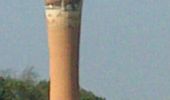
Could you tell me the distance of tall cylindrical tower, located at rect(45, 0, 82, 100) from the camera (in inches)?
536

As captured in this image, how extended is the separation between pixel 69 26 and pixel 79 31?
23 cm

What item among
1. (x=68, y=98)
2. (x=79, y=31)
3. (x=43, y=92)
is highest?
(x=79, y=31)

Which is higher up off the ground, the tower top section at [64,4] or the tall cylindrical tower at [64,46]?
the tower top section at [64,4]

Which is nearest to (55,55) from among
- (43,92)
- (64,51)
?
(64,51)

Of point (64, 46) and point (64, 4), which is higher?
point (64, 4)

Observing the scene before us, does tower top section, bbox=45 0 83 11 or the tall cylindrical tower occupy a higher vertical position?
tower top section, bbox=45 0 83 11

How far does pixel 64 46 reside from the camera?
13.8 meters

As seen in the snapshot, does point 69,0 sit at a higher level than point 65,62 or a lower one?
higher

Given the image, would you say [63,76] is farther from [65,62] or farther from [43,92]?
[43,92]

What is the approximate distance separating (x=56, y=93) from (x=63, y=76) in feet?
1.03

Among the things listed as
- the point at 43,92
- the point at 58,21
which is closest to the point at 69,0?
the point at 58,21

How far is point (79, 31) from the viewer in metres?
14.0

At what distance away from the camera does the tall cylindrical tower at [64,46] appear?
13.6 m

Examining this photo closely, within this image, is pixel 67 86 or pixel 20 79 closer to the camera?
pixel 67 86
